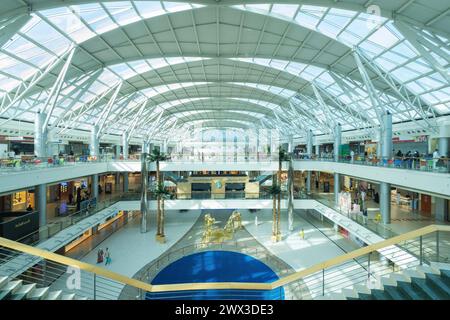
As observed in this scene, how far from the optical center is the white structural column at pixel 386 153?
62.0 ft

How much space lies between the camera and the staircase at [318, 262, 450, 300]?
5.30 meters

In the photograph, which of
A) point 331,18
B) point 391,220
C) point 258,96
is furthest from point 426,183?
point 258,96

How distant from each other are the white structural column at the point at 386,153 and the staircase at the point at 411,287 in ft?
47.6

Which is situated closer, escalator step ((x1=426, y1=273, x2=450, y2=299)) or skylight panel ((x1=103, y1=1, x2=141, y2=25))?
escalator step ((x1=426, y1=273, x2=450, y2=299))

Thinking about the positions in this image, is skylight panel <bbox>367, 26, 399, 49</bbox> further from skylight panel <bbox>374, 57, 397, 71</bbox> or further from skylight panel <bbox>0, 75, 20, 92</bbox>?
skylight panel <bbox>0, 75, 20, 92</bbox>

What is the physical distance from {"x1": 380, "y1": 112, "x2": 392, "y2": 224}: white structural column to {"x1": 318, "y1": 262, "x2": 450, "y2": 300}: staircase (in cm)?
1449

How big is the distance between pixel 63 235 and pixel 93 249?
597 cm

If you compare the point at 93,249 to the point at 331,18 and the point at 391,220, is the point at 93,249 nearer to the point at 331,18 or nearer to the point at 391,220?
the point at 391,220

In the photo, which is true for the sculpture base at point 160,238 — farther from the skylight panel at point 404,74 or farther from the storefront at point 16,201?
the skylight panel at point 404,74

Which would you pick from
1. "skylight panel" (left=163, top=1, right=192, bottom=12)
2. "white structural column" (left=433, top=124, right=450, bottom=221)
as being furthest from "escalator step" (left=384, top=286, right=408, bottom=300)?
"skylight panel" (left=163, top=1, right=192, bottom=12)

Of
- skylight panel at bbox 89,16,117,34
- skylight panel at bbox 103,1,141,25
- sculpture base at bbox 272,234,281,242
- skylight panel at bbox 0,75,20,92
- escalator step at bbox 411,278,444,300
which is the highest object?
skylight panel at bbox 103,1,141,25

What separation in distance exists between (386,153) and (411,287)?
57.2 ft

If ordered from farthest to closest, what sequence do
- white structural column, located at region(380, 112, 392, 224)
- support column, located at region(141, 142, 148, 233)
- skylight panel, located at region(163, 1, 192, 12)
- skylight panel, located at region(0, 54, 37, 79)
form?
support column, located at region(141, 142, 148, 233) → white structural column, located at region(380, 112, 392, 224) → skylight panel, located at region(0, 54, 37, 79) → skylight panel, located at region(163, 1, 192, 12)

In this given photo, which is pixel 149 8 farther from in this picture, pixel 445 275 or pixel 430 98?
pixel 430 98
